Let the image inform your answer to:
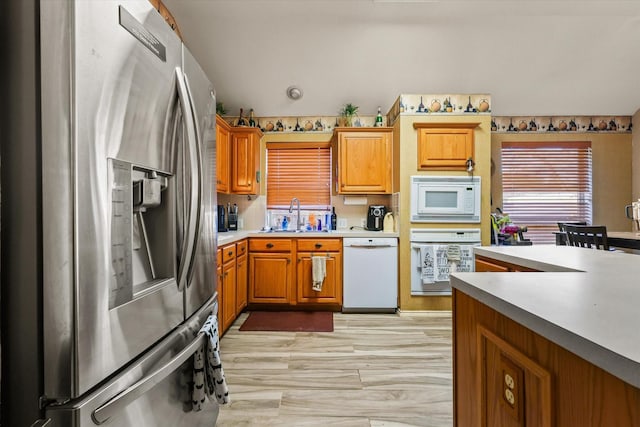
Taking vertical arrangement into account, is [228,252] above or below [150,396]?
above

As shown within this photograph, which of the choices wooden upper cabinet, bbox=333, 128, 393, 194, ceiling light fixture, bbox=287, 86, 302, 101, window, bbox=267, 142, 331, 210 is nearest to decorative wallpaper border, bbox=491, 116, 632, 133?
wooden upper cabinet, bbox=333, 128, 393, 194

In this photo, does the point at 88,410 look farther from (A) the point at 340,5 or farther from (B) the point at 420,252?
(A) the point at 340,5

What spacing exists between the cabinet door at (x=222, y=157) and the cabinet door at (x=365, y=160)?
4.34 feet

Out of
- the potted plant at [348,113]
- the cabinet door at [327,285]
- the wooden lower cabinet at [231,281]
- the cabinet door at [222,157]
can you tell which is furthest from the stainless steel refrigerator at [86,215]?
the potted plant at [348,113]

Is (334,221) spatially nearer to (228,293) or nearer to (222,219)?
(222,219)

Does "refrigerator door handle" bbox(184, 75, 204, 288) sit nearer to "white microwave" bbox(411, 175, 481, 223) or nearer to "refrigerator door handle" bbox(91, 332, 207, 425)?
"refrigerator door handle" bbox(91, 332, 207, 425)

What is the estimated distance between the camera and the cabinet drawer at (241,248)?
3.10 metres

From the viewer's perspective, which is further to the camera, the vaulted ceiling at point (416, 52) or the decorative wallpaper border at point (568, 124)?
the decorative wallpaper border at point (568, 124)

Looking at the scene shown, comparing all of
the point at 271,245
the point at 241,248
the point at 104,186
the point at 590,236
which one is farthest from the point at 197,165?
the point at 590,236

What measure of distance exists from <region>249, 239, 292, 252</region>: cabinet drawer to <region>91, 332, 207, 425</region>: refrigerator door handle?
2.44 m

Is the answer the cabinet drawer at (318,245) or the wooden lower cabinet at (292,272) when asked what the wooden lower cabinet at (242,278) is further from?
the cabinet drawer at (318,245)

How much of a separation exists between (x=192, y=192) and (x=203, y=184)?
16 centimetres

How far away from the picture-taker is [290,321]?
10.5ft

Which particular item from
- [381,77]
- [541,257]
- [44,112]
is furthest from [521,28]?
[44,112]
